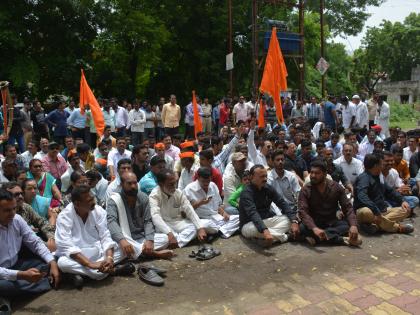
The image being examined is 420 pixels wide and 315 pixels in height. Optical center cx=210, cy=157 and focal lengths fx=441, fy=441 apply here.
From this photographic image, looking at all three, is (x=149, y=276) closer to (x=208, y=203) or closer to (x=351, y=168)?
(x=208, y=203)

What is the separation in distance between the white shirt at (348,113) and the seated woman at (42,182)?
8.78 m

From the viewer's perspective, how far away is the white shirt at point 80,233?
4672mm

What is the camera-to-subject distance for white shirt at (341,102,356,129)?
40.8 feet

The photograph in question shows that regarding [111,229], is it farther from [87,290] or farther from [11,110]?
[11,110]

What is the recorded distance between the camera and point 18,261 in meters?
A: 4.51

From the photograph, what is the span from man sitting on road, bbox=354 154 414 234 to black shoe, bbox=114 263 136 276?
3299mm

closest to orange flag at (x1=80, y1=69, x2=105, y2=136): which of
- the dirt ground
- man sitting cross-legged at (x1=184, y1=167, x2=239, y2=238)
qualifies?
man sitting cross-legged at (x1=184, y1=167, x2=239, y2=238)

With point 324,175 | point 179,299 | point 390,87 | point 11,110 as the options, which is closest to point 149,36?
point 11,110

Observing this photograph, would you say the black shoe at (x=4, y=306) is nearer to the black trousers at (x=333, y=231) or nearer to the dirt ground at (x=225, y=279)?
the dirt ground at (x=225, y=279)

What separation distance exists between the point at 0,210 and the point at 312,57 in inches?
1107

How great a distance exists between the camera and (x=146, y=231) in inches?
208

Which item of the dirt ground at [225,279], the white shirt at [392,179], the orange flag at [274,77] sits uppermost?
the orange flag at [274,77]

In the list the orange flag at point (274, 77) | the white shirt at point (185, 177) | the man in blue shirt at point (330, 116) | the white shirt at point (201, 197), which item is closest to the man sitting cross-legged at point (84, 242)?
the white shirt at point (201, 197)

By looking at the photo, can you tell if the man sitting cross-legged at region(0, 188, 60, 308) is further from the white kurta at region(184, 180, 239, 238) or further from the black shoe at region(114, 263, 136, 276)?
the white kurta at region(184, 180, 239, 238)
